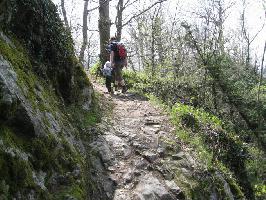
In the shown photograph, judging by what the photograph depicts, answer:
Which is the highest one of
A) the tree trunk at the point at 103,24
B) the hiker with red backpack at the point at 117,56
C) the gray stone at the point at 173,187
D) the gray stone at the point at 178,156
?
the tree trunk at the point at 103,24

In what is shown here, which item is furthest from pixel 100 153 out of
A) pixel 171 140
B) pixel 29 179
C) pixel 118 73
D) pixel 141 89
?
pixel 141 89

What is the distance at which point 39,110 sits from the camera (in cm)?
514

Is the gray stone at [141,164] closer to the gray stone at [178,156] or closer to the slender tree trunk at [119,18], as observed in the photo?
the gray stone at [178,156]

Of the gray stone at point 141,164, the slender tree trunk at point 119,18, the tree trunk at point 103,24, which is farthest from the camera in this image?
the slender tree trunk at point 119,18

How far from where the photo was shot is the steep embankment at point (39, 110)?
13.4 ft

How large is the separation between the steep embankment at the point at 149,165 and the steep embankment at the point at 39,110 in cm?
44

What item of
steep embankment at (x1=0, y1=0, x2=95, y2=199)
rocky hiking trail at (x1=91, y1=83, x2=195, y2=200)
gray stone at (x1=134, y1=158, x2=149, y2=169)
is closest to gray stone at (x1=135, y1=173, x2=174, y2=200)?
rocky hiking trail at (x1=91, y1=83, x2=195, y2=200)

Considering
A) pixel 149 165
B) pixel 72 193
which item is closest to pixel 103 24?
pixel 149 165

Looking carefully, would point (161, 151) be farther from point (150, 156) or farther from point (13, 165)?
point (13, 165)

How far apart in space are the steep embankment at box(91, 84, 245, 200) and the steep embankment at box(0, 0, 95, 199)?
444mm

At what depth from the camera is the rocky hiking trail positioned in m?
6.28

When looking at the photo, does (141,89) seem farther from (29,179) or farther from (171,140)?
(29,179)

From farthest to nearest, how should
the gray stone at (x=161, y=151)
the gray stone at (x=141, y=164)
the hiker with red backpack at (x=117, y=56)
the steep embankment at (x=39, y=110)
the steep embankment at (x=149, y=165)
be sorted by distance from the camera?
1. the hiker with red backpack at (x=117, y=56)
2. the gray stone at (x=161, y=151)
3. the gray stone at (x=141, y=164)
4. the steep embankment at (x=149, y=165)
5. the steep embankment at (x=39, y=110)

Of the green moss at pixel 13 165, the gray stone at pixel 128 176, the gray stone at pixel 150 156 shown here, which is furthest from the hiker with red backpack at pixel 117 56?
the green moss at pixel 13 165
